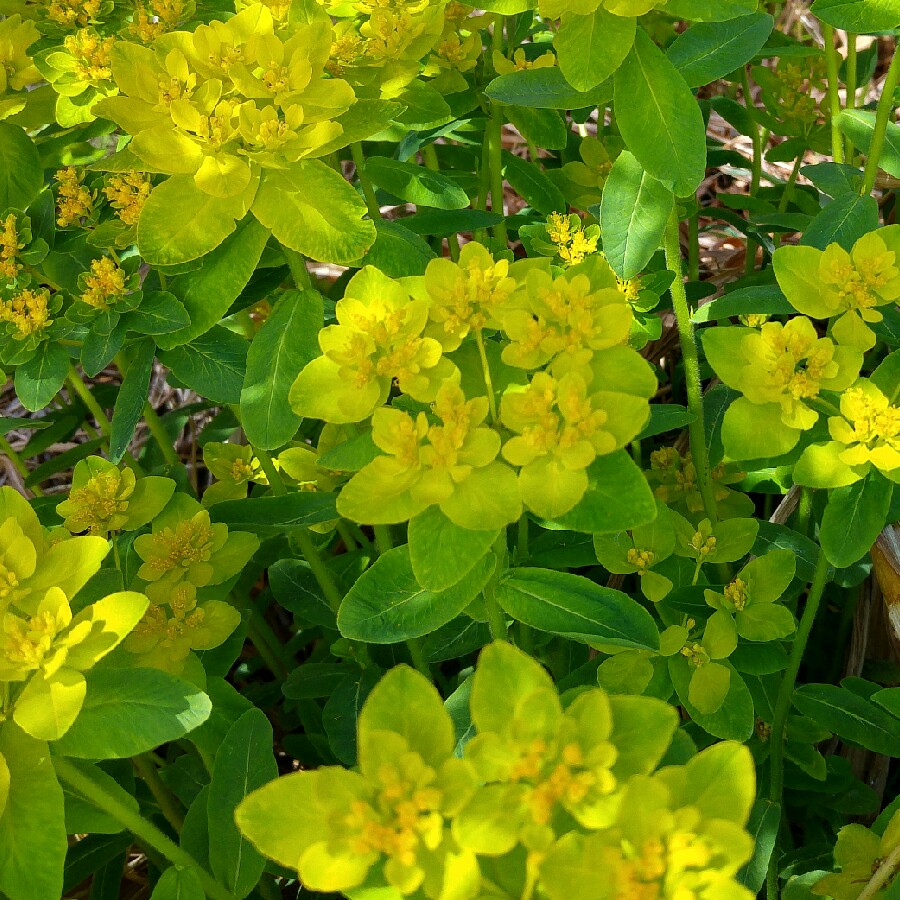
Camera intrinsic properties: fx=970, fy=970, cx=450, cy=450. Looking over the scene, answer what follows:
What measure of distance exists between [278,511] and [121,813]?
0.43 metres

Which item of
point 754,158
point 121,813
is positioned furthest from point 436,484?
point 754,158

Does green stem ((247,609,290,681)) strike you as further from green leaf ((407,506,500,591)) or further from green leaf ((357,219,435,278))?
green leaf ((407,506,500,591))

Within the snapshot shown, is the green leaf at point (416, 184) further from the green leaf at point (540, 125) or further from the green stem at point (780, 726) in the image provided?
the green stem at point (780, 726)

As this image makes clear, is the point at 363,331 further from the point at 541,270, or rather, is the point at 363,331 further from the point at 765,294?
the point at 765,294

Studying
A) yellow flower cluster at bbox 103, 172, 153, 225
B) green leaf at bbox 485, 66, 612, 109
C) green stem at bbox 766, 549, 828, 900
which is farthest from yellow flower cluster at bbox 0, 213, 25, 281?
green stem at bbox 766, 549, 828, 900

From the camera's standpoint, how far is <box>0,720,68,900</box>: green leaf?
2.91ft

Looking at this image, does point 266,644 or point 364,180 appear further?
point 266,644

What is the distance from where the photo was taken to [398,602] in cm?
104

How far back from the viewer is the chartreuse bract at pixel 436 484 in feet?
2.55

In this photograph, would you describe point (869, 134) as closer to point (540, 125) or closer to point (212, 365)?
point (540, 125)

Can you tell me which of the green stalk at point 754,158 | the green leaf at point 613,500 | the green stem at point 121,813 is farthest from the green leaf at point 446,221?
the green stem at point 121,813

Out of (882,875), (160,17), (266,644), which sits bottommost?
(266,644)

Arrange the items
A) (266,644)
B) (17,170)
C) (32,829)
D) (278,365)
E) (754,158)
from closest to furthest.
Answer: (32,829), (278,365), (17,170), (266,644), (754,158)

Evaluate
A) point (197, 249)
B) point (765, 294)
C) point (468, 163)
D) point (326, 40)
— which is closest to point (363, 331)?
point (197, 249)
